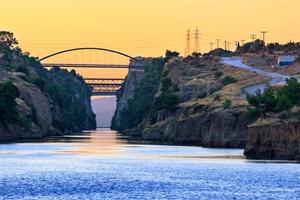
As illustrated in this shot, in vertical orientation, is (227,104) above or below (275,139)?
above

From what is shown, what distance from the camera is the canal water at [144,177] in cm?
8719

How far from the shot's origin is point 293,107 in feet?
456

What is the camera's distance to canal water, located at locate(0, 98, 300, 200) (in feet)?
286

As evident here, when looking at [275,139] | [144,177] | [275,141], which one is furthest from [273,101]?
[144,177]

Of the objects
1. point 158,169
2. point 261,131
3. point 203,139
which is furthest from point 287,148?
point 203,139

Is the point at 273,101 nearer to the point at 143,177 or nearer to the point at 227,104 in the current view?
the point at 227,104

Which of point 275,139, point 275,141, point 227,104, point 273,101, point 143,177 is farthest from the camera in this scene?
point 227,104

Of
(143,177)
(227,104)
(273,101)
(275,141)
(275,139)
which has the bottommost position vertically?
(143,177)

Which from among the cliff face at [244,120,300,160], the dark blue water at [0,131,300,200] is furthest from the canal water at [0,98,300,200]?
the cliff face at [244,120,300,160]

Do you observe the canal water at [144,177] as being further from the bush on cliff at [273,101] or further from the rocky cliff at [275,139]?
the bush on cliff at [273,101]

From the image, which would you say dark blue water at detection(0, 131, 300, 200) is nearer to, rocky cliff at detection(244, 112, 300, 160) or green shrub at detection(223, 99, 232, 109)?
rocky cliff at detection(244, 112, 300, 160)

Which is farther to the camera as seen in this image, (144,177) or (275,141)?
(275,141)

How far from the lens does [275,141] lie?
130 meters

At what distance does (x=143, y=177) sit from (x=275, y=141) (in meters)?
29.6
